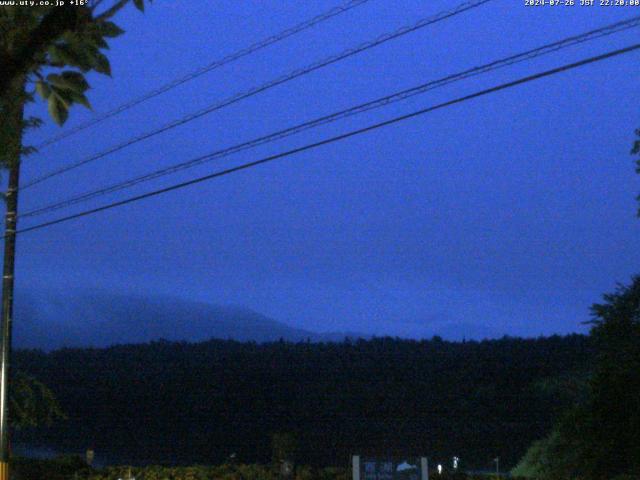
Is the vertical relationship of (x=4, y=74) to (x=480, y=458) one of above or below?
above

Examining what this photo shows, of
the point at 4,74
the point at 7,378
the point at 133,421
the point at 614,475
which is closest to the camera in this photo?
the point at 4,74

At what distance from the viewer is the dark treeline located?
114 ft

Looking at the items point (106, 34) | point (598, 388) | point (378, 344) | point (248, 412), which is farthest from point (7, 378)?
point (378, 344)

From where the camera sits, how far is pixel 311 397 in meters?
38.9

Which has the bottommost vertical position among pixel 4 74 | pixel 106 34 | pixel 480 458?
pixel 480 458

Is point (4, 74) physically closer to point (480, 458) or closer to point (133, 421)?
point (480, 458)

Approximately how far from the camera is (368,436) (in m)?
35.8

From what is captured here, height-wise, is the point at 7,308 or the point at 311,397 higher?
the point at 7,308

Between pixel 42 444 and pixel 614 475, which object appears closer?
pixel 614 475

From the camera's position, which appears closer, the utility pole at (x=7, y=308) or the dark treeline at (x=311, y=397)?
the utility pole at (x=7, y=308)

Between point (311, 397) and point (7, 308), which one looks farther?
point (311, 397)

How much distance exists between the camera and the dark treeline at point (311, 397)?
34.7m

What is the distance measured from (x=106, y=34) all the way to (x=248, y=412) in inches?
1298

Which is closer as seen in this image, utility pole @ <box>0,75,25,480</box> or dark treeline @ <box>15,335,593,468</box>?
utility pole @ <box>0,75,25,480</box>
